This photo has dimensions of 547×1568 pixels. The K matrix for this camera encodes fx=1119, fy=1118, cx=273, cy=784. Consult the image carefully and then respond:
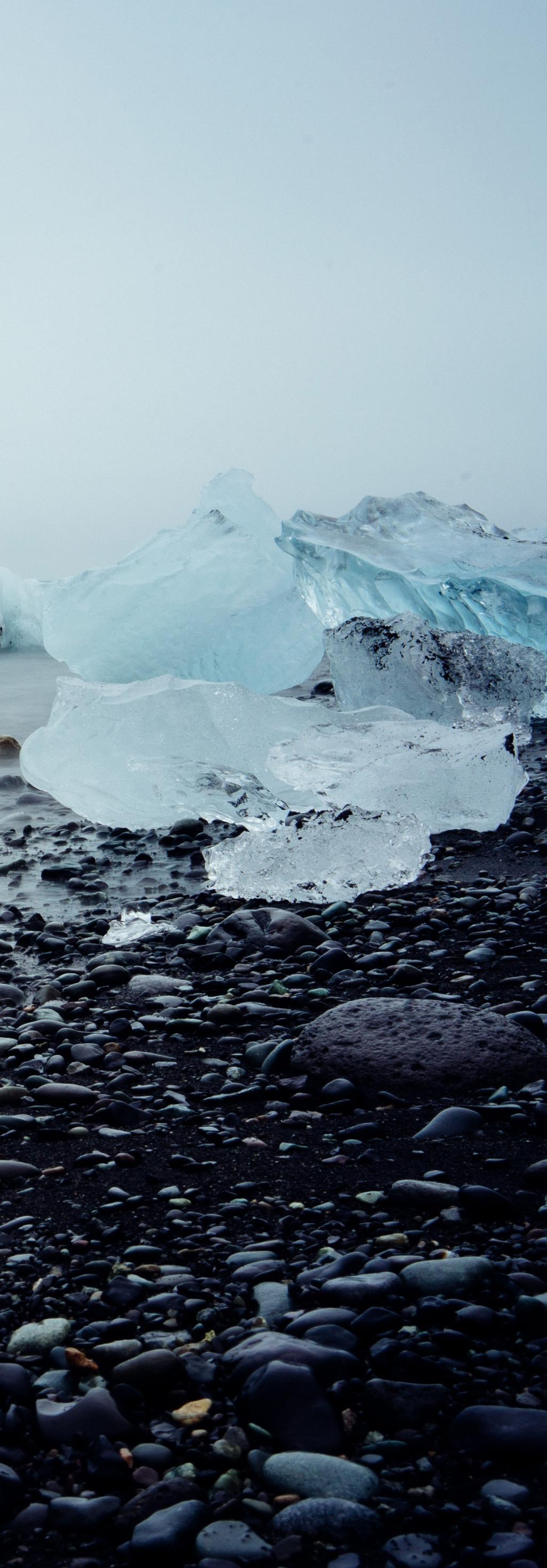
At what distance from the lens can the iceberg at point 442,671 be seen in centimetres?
940

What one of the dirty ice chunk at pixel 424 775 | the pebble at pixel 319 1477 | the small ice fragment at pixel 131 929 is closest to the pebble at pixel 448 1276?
the pebble at pixel 319 1477

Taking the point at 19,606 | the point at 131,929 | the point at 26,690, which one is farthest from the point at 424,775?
the point at 19,606

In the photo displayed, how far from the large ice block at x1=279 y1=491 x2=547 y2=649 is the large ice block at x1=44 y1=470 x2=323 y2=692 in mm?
844

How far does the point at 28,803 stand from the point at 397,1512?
6.34 metres

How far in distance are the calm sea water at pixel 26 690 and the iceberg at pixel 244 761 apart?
61.5 inches

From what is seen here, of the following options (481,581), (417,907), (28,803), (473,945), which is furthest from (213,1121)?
(481,581)

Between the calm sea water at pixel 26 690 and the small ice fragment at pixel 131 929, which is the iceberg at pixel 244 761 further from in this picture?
the small ice fragment at pixel 131 929

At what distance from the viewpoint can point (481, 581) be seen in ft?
37.4

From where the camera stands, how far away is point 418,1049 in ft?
10.7

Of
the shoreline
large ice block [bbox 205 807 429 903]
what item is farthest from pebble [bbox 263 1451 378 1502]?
large ice block [bbox 205 807 429 903]

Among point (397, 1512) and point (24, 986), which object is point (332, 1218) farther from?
point (24, 986)

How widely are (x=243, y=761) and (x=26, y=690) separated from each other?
23.7 ft

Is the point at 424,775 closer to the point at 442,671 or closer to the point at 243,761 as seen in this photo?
the point at 243,761

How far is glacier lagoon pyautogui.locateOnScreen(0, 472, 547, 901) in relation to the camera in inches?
249
